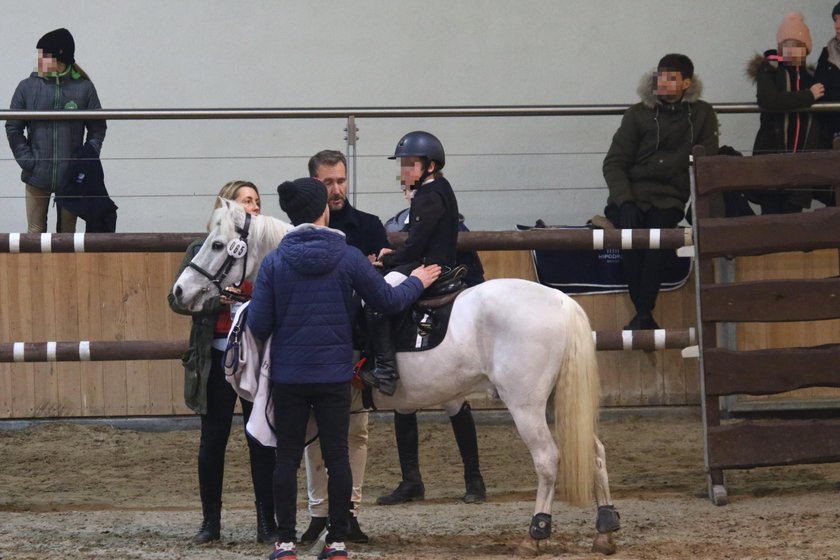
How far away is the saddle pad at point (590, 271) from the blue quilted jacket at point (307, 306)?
3414mm

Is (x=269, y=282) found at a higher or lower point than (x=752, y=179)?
lower

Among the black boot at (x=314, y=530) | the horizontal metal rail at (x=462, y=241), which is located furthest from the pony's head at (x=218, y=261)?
the horizontal metal rail at (x=462, y=241)

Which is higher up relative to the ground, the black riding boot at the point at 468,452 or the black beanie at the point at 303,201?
the black beanie at the point at 303,201

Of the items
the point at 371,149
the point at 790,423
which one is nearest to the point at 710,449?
the point at 790,423

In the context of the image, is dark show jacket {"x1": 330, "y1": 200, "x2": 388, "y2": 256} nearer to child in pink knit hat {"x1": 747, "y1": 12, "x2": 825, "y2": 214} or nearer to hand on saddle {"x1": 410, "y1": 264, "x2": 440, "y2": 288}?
hand on saddle {"x1": 410, "y1": 264, "x2": 440, "y2": 288}

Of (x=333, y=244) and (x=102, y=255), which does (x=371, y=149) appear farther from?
(x=333, y=244)

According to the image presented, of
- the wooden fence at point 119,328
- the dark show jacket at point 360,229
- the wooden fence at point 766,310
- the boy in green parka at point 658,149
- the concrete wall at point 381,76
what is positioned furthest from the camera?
the concrete wall at point 381,76

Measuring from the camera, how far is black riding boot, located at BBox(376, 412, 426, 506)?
638 cm

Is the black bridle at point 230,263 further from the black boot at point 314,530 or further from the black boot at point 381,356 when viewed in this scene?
the black boot at point 314,530

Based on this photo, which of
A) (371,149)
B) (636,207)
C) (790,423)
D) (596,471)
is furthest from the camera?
(371,149)

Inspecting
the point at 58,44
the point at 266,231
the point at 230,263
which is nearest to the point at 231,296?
the point at 230,263

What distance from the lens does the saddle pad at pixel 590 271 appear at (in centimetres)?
805

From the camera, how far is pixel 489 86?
920 cm

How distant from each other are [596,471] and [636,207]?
2.94 meters
